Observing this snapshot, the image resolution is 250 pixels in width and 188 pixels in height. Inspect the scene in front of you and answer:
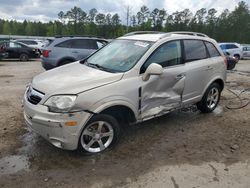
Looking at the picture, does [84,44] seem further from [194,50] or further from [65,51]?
[194,50]

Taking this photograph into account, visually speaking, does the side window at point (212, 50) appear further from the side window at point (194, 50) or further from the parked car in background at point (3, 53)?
the parked car in background at point (3, 53)

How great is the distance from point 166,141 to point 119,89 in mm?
1357

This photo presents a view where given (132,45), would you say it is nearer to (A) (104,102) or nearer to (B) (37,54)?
(A) (104,102)

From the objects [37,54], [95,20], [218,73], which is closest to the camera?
[218,73]

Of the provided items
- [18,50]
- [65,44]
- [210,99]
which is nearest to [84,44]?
[65,44]

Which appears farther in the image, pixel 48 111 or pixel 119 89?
Result: pixel 119 89

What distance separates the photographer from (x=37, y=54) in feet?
70.8

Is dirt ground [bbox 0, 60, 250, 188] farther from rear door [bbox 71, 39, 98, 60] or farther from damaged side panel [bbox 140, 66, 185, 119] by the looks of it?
rear door [bbox 71, 39, 98, 60]

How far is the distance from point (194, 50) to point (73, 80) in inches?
109

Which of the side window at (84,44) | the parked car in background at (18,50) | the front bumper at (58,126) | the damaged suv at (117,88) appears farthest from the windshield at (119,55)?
the parked car in background at (18,50)

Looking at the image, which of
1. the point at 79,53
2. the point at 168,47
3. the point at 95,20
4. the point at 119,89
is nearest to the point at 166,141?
the point at 119,89

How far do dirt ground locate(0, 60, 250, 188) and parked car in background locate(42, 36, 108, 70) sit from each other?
204 inches

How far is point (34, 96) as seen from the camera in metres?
4.14

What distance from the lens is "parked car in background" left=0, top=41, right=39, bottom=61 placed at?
1969 centimetres
